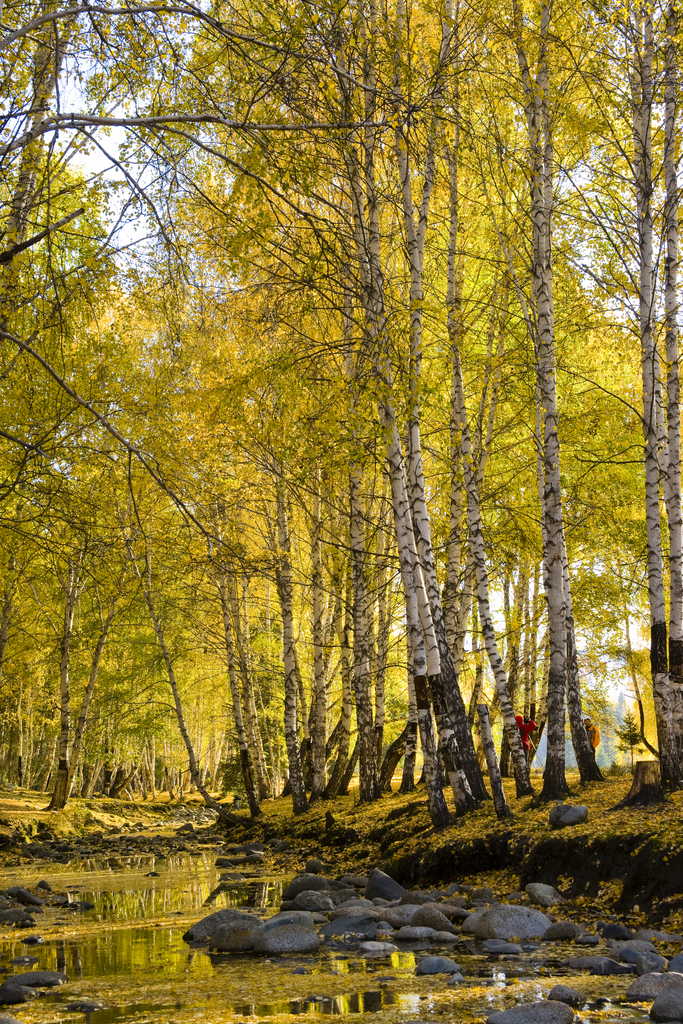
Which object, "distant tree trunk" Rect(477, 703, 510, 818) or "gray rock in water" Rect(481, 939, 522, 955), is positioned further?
"distant tree trunk" Rect(477, 703, 510, 818)

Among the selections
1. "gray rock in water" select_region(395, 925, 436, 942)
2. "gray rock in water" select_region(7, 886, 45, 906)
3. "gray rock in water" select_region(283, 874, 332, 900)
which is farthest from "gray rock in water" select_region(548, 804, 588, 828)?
"gray rock in water" select_region(7, 886, 45, 906)

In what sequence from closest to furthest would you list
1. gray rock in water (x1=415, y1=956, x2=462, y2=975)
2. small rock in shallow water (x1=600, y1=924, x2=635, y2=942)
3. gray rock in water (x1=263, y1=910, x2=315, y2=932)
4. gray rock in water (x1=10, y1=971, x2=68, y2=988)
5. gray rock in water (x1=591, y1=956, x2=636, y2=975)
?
1. gray rock in water (x1=591, y1=956, x2=636, y2=975)
2. gray rock in water (x1=415, y1=956, x2=462, y2=975)
3. gray rock in water (x1=10, y1=971, x2=68, y2=988)
4. small rock in shallow water (x1=600, y1=924, x2=635, y2=942)
5. gray rock in water (x1=263, y1=910, x2=315, y2=932)

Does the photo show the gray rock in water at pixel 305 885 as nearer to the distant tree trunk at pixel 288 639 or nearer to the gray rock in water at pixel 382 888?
the gray rock in water at pixel 382 888

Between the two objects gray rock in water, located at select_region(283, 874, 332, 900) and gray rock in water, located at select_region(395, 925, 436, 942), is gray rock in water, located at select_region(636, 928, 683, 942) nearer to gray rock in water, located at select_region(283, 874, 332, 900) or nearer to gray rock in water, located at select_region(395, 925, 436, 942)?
gray rock in water, located at select_region(395, 925, 436, 942)

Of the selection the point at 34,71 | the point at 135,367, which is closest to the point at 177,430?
the point at 135,367

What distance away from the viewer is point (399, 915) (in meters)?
7.00

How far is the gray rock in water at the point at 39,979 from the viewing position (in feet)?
17.7

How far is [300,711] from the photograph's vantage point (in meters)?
25.4

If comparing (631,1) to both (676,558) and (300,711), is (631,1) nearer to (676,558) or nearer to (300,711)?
(676,558)

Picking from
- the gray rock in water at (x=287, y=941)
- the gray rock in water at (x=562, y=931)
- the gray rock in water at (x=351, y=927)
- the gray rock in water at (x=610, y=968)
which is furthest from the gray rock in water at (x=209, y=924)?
the gray rock in water at (x=610, y=968)

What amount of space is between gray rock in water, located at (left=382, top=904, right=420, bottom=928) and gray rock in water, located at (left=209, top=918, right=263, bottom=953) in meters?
1.14

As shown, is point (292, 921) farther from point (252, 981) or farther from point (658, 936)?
point (658, 936)

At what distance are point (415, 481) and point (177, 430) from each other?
6.21 m

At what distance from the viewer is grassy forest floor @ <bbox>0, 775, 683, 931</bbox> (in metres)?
6.45
